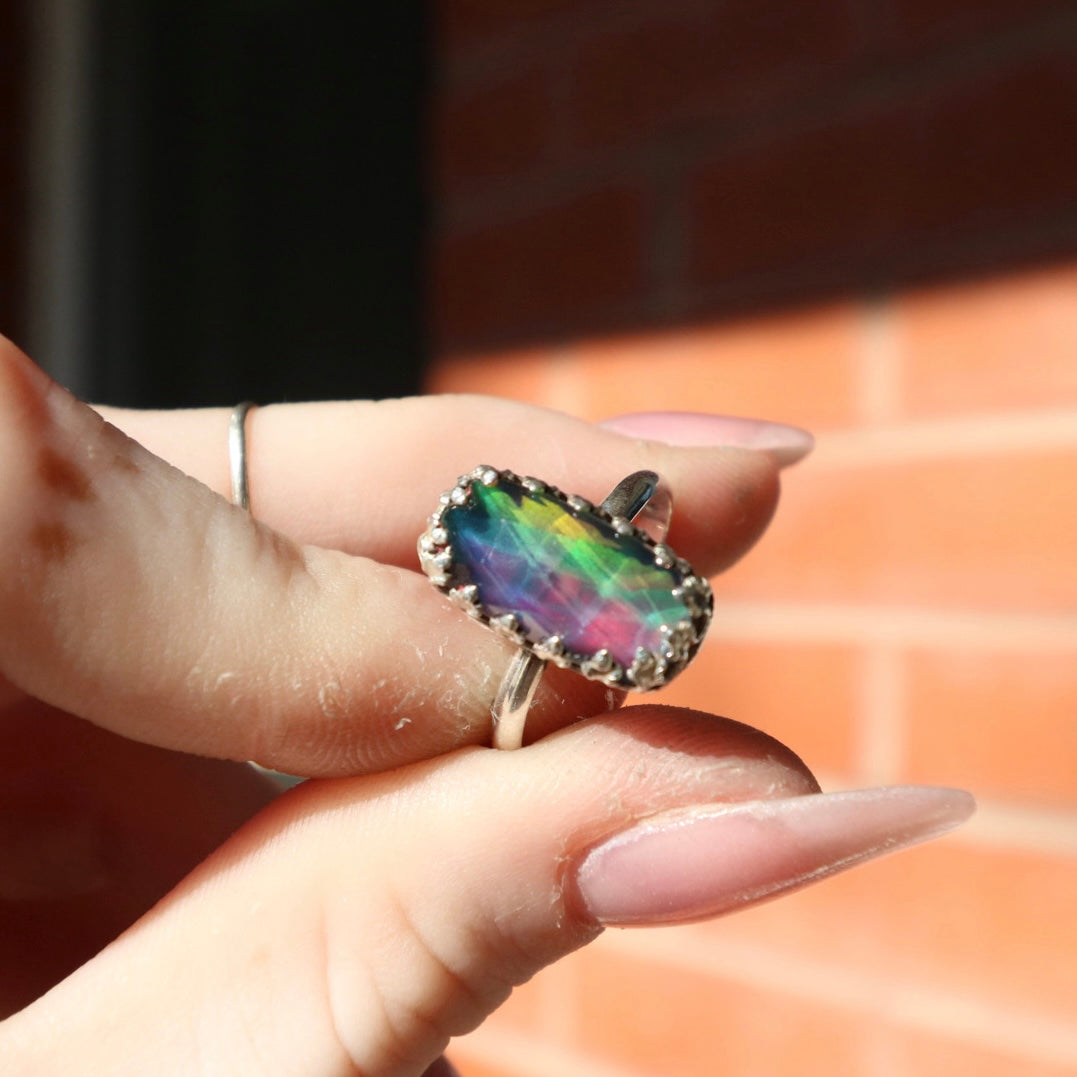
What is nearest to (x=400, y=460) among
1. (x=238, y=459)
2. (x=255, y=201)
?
(x=238, y=459)

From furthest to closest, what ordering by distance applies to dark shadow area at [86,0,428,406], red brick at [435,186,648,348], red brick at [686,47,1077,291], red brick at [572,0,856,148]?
dark shadow area at [86,0,428,406] → red brick at [435,186,648,348] → red brick at [572,0,856,148] → red brick at [686,47,1077,291]

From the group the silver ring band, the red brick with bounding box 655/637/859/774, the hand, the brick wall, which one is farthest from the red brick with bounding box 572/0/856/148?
the hand

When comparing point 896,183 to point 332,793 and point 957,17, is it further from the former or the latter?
point 332,793

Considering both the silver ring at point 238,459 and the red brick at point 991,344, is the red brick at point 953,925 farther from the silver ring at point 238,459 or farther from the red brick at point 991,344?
the silver ring at point 238,459

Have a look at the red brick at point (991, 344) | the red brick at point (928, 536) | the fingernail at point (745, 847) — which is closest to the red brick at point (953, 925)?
the red brick at point (928, 536)

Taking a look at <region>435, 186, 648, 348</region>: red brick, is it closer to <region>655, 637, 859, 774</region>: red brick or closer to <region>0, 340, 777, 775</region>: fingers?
<region>655, 637, 859, 774</region>: red brick

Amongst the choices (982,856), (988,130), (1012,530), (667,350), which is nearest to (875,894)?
(982,856)

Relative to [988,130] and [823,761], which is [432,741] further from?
[988,130]
